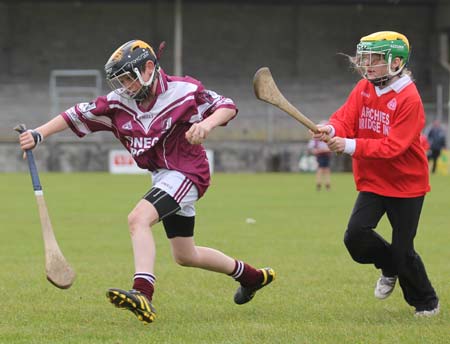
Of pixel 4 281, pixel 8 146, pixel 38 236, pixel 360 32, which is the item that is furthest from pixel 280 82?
pixel 4 281

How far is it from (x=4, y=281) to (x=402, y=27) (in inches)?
1474

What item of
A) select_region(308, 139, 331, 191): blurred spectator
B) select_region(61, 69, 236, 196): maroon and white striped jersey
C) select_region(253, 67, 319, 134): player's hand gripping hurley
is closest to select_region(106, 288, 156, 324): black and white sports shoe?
select_region(61, 69, 236, 196): maroon and white striped jersey

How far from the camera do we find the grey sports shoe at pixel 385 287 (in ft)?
22.6

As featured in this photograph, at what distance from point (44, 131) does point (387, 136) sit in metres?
2.30

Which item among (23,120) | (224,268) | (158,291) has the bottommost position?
(23,120)

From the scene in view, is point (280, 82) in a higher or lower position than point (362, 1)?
lower

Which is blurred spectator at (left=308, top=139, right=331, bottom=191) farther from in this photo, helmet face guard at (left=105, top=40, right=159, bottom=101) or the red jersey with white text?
helmet face guard at (left=105, top=40, right=159, bottom=101)

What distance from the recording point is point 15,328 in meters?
6.14

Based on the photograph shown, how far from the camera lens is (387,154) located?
243 inches

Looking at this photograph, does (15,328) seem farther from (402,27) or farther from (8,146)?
(402,27)

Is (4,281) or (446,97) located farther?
(446,97)

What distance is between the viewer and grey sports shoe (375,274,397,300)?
6.89 meters

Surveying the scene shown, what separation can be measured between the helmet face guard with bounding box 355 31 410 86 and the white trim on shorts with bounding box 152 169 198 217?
1.37 m

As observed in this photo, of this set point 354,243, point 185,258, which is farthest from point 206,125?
point 354,243
